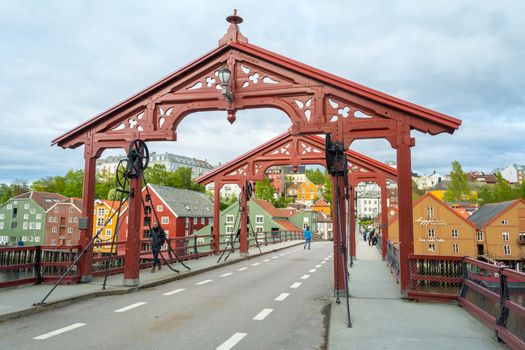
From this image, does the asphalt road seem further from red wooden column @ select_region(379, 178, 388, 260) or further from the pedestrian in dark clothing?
red wooden column @ select_region(379, 178, 388, 260)

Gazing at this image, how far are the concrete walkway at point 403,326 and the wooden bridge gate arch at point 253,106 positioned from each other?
0.85 meters

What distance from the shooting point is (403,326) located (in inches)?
247

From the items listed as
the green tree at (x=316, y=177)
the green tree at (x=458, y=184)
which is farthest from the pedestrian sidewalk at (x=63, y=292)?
the green tree at (x=316, y=177)

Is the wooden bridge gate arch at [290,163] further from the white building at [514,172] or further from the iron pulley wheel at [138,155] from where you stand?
the white building at [514,172]

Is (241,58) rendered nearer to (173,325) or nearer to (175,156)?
(173,325)

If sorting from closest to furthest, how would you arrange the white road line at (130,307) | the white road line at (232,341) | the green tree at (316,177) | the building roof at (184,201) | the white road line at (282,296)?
the white road line at (232,341) < the white road line at (130,307) < the white road line at (282,296) < the building roof at (184,201) < the green tree at (316,177)

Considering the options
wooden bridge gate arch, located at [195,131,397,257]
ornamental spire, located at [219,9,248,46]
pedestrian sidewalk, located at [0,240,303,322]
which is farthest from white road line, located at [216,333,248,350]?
wooden bridge gate arch, located at [195,131,397,257]

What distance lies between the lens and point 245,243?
65.2ft

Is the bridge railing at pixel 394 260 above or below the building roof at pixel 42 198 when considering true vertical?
below

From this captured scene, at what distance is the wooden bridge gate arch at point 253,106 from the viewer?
9.06 metres

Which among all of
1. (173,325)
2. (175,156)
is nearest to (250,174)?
(173,325)

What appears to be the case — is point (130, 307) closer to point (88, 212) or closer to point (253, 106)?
point (88, 212)

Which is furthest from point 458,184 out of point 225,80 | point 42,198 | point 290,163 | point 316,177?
point 225,80

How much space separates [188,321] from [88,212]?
225 inches
